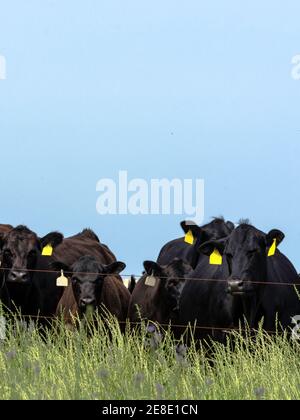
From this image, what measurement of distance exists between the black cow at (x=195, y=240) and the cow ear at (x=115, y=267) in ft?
3.28

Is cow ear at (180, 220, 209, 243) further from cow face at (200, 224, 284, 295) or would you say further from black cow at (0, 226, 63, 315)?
cow face at (200, 224, 284, 295)

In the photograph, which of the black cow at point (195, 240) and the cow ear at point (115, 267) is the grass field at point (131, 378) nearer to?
the cow ear at point (115, 267)

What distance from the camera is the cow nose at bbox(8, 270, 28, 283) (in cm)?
1381

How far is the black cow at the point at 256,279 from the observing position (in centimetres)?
1169

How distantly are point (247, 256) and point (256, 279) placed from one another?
258mm

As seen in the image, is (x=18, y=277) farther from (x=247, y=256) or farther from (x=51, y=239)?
(x=247, y=256)

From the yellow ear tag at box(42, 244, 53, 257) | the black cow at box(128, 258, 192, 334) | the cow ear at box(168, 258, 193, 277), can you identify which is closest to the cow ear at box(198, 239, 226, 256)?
the black cow at box(128, 258, 192, 334)

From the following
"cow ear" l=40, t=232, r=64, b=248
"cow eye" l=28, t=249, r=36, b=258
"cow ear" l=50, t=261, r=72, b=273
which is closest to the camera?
"cow ear" l=50, t=261, r=72, b=273

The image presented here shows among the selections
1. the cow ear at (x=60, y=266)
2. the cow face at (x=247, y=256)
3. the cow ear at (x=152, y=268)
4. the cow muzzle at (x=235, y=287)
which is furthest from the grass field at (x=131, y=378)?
the cow ear at (x=152, y=268)

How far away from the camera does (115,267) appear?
1393 cm

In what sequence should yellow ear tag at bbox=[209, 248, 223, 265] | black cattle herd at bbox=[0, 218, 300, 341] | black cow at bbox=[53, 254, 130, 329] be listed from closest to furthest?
black cattle herd at bbox=[0, 218, 300, 341] → yellow ear tag at bbox=[209, 248, 223, 265] → black cow at bbox=[53, 254, 130, 329]

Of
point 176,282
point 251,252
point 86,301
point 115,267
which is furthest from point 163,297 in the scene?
point 251,252
